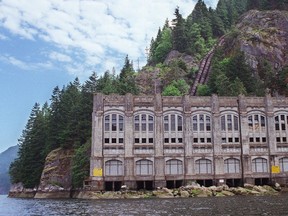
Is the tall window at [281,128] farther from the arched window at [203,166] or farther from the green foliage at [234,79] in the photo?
the arched window at [203,166]

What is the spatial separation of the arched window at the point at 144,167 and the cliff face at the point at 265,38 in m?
48.8

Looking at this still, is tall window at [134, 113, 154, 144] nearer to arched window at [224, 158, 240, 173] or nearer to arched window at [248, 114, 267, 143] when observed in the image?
arched window at [224, 158, 240, 173]

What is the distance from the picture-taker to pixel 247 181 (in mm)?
73562

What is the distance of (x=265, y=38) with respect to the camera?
115750 mm

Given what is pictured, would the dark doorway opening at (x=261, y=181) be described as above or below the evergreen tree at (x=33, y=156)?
below

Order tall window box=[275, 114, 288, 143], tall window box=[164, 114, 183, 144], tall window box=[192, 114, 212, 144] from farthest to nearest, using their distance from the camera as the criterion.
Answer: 1. tall window box=[275, 114, 288, 143]
2. tall window box=[192, 114, 212, 144]
3. tall window box=[164, 114, 183, 144]

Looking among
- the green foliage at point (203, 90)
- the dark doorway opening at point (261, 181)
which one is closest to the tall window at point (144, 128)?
the dark doorway opening at point (261, 181)

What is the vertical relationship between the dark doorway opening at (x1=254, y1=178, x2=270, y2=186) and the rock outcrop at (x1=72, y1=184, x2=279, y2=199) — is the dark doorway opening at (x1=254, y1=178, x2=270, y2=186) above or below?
above

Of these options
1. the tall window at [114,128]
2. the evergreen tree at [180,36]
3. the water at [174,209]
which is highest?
the evergreen tree at [180,36]

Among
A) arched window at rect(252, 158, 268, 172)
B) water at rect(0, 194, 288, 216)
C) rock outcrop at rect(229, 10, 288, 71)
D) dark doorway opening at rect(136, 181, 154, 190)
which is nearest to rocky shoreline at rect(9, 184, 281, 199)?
arched window at rect(252, 158, 268, 172)

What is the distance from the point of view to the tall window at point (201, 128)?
75.0m

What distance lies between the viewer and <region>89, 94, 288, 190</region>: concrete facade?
72438 mm

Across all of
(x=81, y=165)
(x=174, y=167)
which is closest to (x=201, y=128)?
(x=174, y=167)

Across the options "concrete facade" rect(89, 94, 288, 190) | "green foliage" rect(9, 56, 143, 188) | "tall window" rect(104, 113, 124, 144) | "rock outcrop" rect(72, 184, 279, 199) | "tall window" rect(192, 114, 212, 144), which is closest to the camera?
"rock outcrop" rect(72, 184, 279, 199)
